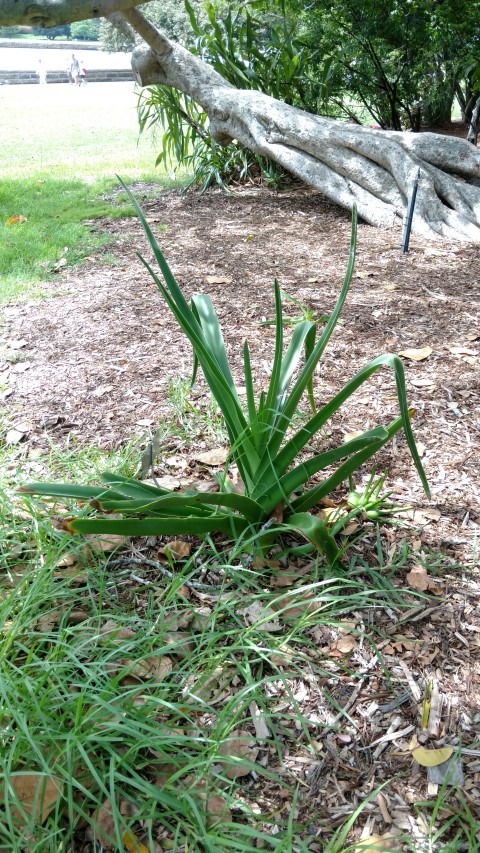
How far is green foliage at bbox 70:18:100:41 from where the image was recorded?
43.5 meters

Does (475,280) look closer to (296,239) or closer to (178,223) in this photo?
(296,239)

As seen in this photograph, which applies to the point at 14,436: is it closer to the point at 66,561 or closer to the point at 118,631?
the point at 66,561

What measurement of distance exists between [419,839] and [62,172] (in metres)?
8.44

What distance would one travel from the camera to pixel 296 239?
16.5 feet

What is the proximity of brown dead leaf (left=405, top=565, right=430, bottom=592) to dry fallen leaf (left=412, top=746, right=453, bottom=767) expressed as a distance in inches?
18.4

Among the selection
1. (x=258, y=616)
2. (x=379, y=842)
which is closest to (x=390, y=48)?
(x=258, y=616)

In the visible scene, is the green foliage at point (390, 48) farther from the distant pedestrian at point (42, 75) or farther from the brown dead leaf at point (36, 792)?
the distant pedestrian at point (42, 75)

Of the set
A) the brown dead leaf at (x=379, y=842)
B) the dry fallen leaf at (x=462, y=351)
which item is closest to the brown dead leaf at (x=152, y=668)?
the brown dead leaf at (x=379, y=842)

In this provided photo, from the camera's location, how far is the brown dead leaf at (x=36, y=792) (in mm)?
1308

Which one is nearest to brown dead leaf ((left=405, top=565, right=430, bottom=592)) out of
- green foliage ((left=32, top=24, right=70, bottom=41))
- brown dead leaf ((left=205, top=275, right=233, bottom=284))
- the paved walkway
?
brown dead leaf ((left=205, top=275, right=233, bottom=284))

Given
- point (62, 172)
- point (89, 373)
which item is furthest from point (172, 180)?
point (89, 373)

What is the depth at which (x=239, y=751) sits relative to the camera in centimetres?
147

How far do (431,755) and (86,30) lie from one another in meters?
51.3

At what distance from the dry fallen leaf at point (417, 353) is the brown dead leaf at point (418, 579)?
1399 mm
